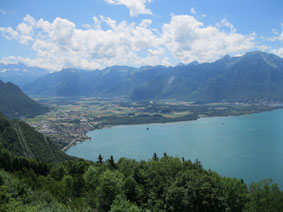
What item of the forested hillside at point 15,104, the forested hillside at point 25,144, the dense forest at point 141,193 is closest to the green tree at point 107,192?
the dense forest at point 141,193

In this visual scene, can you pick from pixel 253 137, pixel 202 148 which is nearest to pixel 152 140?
pixel 202 148

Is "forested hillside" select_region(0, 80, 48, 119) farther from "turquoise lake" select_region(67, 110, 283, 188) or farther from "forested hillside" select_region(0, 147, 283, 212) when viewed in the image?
"forested hillside" select_region(0, 147, 283, 212)

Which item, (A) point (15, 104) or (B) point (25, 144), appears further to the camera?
(A) point (15, 104)

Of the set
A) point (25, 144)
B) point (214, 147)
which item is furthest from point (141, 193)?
point (214, 147)

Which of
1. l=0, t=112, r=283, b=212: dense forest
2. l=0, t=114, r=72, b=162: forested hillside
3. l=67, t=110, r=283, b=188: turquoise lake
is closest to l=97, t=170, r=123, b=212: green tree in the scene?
l=0, t=112, r=283, b=212: dense forest

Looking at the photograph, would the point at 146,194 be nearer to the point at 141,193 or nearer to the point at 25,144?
the point at 141,193

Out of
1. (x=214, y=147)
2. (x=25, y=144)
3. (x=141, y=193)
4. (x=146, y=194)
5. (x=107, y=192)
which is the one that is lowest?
(x=214, y=147)
